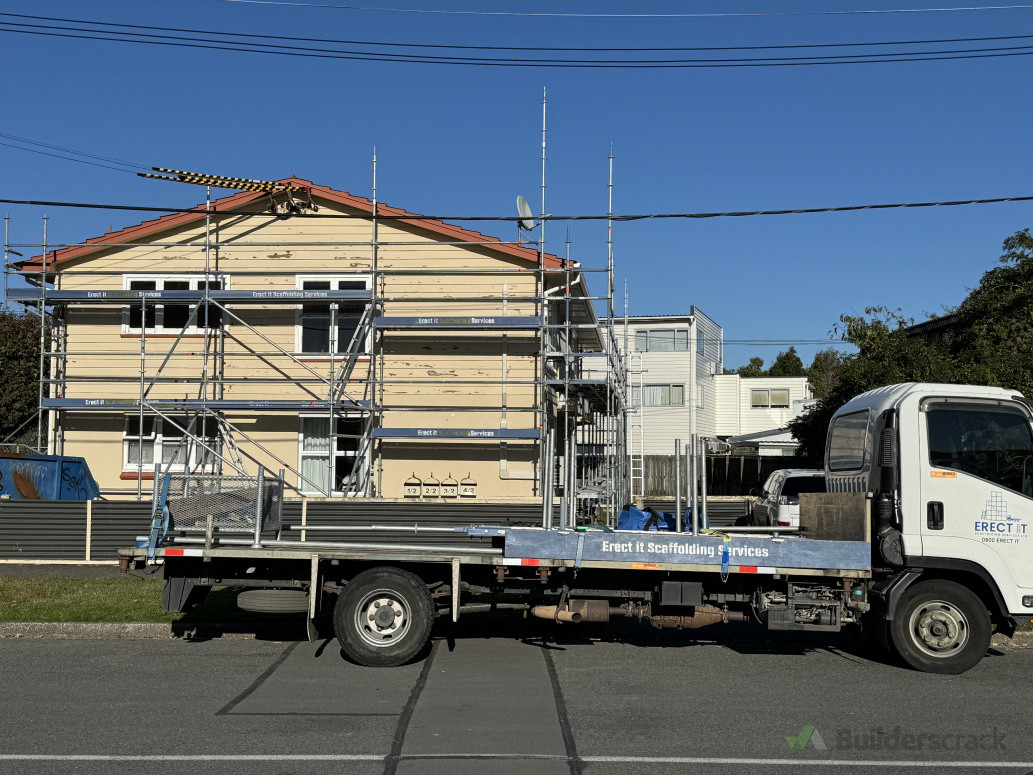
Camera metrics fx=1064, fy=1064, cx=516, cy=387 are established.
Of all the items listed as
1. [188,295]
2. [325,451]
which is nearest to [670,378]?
[325,451]

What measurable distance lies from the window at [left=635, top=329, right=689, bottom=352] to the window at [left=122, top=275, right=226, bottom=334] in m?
25.3

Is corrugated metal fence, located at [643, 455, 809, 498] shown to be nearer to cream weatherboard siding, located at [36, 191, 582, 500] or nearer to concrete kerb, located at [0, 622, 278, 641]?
cream weatherboard siding, located at [36, 191, 582, 500]

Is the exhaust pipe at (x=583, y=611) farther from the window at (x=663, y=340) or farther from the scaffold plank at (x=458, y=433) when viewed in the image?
the window at (x=663, y=340)

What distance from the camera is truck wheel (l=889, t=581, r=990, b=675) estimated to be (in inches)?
363

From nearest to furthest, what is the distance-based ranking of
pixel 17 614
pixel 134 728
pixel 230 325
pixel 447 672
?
pixel 134 728, pixel 447 672, pixel 17 614, pixel 230 325

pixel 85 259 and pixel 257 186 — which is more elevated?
pixel 257 186

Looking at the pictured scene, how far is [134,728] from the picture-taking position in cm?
711

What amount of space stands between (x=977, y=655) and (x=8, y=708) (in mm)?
7794

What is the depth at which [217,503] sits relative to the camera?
9.96 m

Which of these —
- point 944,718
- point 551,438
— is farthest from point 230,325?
point 944,718

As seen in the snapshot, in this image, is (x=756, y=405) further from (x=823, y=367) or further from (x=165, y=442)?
(x=165, y=442)

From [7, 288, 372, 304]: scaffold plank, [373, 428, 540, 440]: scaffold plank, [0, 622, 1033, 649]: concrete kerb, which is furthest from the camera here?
[7, 288, 372, 304]: scaffold plank

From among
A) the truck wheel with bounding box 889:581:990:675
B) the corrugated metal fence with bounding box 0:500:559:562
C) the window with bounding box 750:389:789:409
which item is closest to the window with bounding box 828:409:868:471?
the truck wheel with bounding box 889:581:990:675

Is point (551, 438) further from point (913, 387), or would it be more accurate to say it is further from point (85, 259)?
point (85, 259)
